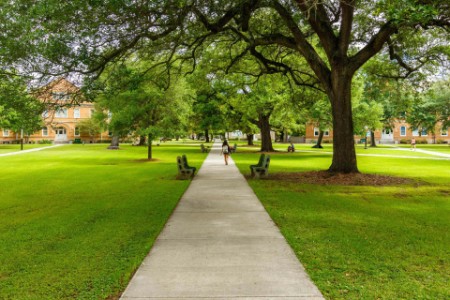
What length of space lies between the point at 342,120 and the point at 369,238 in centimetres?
941

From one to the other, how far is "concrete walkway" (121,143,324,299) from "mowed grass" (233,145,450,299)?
0.33 m

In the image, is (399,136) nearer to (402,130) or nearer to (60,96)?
(402,130)

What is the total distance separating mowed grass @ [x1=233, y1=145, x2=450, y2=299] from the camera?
4711 millimetres

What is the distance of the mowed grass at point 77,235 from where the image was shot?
15.6 feet

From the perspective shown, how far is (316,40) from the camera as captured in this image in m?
21.8

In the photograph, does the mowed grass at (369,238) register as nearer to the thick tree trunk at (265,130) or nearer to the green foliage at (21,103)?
the green foliage at (21,103)

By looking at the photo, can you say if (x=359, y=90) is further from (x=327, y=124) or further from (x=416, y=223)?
(x=416, y=223)

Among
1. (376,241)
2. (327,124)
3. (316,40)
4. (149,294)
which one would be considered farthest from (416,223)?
(327,124)

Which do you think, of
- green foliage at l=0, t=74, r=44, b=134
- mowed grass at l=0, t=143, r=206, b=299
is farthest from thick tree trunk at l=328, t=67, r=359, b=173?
green foliage at l=0, t=74, r=44, b=134

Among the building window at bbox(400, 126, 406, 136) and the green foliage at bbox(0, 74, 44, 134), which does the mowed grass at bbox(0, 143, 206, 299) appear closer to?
the green foliage at bbox(0, 74, 44, 134)

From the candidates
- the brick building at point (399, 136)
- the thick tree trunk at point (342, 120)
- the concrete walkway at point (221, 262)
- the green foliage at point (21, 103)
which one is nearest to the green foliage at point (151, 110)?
the thick tree trunk at point (342, 120)

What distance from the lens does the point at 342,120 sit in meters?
15.6

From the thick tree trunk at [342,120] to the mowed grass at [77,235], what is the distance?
682cm

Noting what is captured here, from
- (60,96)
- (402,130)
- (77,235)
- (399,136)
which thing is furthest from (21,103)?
(402,130)
